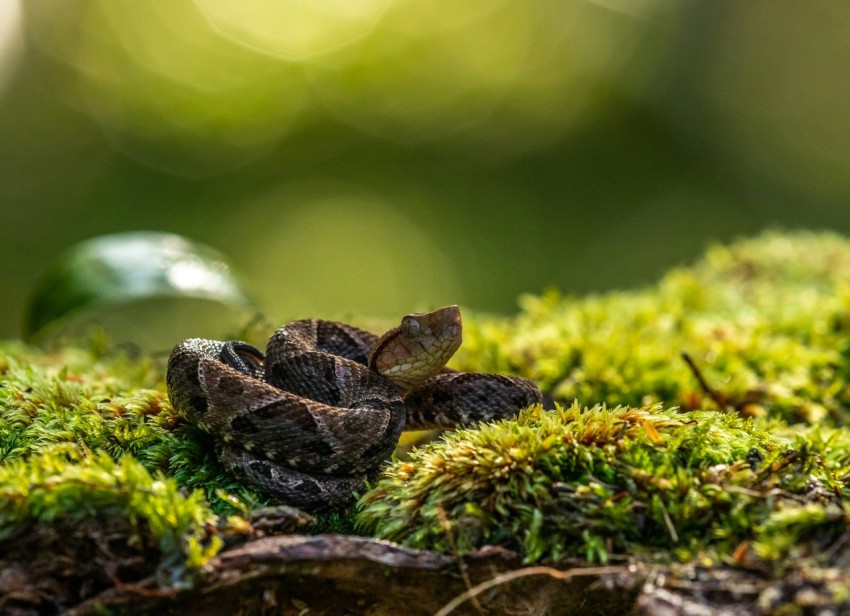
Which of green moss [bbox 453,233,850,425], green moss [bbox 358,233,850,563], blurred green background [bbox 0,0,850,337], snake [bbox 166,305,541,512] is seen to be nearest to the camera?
green moss [bbox 358,233,850,563]

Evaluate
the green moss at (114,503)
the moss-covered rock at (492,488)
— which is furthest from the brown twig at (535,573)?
the green moss at (114,503)

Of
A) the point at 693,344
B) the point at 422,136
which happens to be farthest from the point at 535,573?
the point at 422,136

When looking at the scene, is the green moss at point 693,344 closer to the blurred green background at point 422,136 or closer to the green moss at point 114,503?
the green moss at point 114,503

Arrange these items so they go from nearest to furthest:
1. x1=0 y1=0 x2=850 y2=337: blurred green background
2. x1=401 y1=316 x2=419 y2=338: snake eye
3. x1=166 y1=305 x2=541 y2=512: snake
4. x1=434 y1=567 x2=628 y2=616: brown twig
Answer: x1=434 y1=567 x2=628 y2=616: brown twig < x1=166 y1=305 x2=541 y2=512: snake < x1=401 y1=316 x2=419 y2=338: snake eye < x1=0 y1=0 x2=850 y2=337: blurred green background

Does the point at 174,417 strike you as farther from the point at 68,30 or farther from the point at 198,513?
the point at 68,30

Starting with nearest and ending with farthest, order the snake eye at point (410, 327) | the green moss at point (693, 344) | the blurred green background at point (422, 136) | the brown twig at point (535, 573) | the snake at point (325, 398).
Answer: the brown twig at point (535, 573) < the snake at point (325, 398) < the snake eye at point (410, 327) < the green moss at point (693, 344) < the blurred green background at point (422, 136)

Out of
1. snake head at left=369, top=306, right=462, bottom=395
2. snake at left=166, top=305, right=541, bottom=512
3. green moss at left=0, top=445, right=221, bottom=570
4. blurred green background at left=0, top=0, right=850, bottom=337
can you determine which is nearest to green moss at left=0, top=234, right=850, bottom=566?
green moss at left=0, top=445, right=221, bottom=570

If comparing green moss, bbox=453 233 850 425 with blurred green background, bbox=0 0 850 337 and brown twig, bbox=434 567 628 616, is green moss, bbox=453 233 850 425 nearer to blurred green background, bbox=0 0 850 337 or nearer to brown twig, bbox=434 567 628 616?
brown twig, bbox=434 567 628 616

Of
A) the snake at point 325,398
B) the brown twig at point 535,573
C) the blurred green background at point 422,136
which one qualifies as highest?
the blurred green background at point 422,136
